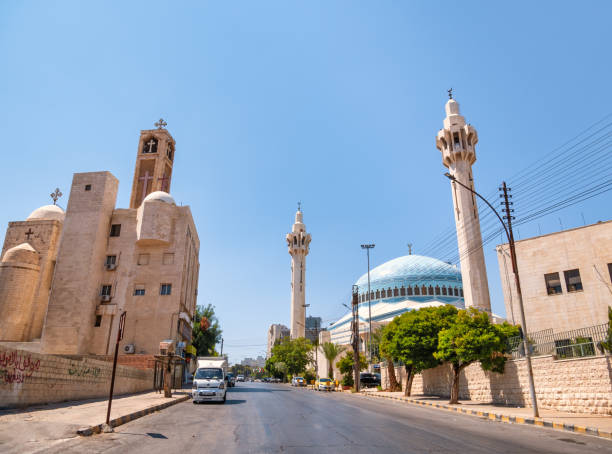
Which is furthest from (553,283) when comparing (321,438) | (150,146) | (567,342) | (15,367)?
(150,146)

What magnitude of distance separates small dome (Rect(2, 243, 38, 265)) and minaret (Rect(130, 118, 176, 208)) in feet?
39.7

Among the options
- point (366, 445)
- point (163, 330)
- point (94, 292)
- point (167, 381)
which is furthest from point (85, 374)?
point (94, 292)

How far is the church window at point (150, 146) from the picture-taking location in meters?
50.0

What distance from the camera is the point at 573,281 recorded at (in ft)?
80.5

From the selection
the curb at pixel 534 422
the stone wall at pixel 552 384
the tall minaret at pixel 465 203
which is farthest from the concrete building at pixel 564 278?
the curb at pixel 534 422

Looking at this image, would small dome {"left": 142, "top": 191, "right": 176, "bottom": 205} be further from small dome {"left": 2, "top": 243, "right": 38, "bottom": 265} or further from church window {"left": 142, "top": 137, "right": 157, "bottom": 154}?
church window {"left": 142, "top": 137, "right": 157, "bottom": 154}

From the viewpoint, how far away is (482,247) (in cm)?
3541

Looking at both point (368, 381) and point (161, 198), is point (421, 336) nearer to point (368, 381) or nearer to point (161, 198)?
point (368, 381)

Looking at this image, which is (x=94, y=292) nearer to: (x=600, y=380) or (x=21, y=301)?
(x=21, y=301)

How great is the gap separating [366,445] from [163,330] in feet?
97.8

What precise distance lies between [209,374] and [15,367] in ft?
29.3

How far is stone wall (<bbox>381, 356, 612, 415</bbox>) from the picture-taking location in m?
13.9

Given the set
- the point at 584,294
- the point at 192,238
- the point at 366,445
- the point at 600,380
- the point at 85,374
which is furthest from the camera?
the point at 192,238

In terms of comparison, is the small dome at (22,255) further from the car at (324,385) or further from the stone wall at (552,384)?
the stone wall at (552,384)
